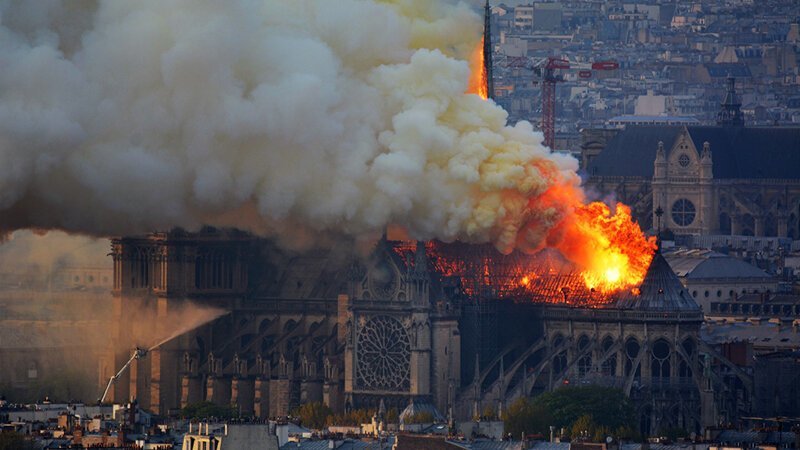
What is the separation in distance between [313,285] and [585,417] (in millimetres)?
25508

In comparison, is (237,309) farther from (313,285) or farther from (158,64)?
(158,64)

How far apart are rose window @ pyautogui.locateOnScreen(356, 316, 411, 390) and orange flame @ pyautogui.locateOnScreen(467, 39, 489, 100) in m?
A: 7.69

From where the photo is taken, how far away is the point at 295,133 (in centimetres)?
14388

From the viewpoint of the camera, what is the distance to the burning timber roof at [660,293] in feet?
508

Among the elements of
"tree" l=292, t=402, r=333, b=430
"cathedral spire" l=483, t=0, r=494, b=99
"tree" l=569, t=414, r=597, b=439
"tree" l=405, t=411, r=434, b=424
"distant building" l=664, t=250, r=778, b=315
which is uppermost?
"cathedral spire" l=483, t=0, r=494, b=99

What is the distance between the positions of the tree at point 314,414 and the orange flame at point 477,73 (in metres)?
10.4

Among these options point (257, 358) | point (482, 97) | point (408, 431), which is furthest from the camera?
point (257, 358)

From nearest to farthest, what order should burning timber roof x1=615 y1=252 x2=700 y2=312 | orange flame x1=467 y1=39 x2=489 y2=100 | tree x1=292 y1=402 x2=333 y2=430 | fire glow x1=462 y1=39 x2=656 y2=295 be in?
tree x1=292 y1=402 x2=333 y2=430
fire glow x1=462 y1=39 x2=656 y2=295
orange flame x1=467 y1=39 x2=489 y2=100
burning timber roof x1=615 y1=252 x2=700 y2=312

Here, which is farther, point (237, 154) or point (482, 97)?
point (482, 97)

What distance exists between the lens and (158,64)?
460ft

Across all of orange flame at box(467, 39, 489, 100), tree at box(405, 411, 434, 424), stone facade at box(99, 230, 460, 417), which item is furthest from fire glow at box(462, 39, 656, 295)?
tree at box(405, 411, 434, 424)

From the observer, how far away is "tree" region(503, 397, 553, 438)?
140 meters

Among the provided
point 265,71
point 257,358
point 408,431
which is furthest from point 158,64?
point 257,358

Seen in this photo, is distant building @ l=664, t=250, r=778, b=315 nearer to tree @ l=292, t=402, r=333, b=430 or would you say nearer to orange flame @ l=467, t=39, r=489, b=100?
orange flame @ l=467, t=39, r=489, b=100
